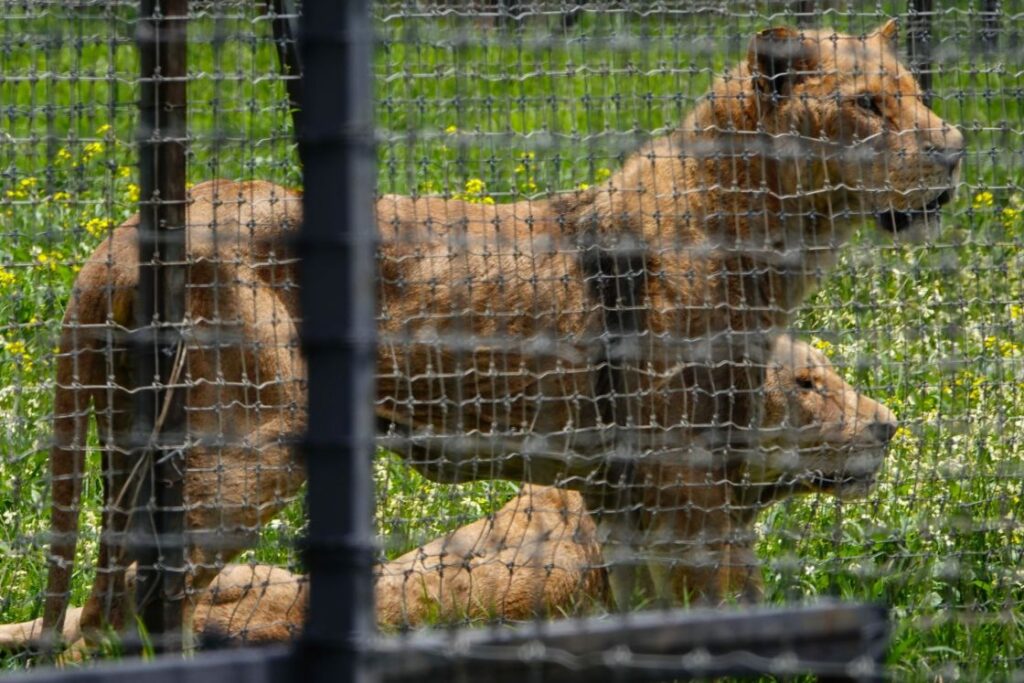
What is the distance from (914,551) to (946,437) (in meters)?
0.54

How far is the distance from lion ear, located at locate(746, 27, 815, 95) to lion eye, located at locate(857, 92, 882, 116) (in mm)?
204

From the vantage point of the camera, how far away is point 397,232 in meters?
5.05

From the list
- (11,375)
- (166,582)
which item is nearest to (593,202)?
(166,582)

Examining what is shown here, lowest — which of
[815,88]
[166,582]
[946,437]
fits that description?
[166,582]

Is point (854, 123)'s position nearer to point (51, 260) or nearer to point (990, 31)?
point (990, 31)

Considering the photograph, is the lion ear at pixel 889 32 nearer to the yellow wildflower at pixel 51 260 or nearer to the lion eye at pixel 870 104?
the lion eye at pixel 870 104

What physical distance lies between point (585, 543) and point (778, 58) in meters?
1.78

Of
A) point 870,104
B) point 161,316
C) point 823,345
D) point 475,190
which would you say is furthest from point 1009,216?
point 161,316

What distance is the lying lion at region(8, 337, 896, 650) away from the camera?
4.98 metres

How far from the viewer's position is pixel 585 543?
16.8ft

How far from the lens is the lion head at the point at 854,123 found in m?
5.21

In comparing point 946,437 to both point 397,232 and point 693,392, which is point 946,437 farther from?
point 397,232

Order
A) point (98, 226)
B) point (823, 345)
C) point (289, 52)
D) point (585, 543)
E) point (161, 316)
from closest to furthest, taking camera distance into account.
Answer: point (161, 316) < point (585, 543) < point (98, 226) < point (823, 345) < point (289, 52)

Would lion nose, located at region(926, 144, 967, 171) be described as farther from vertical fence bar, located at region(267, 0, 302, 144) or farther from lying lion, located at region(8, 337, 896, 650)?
vertical fence bar, located at region(267, 0, 302, 144)
